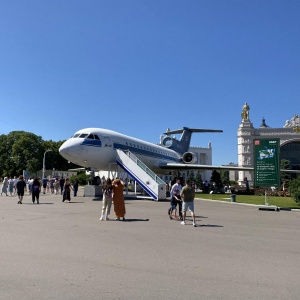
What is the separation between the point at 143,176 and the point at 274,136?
79286 millimetres

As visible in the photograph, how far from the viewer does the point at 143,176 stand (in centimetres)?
2488

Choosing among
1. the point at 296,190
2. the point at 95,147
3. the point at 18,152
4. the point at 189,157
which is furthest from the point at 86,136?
the point at 18,152

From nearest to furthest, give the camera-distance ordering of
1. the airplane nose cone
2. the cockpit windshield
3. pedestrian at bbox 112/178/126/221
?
1. pedestrian at bbox 112/178/126/221
2. the airplane nose cone
3. the cockpit windshield

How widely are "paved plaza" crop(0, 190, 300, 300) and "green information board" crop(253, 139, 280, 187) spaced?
394 inches

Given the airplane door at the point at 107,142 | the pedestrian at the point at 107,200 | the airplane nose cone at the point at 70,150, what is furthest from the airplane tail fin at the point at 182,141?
the pedestrian at the point at 107,200

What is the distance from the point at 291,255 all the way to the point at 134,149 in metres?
24.0

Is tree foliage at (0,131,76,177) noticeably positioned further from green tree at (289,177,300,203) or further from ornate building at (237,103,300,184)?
green tree at (289,177,300,203)

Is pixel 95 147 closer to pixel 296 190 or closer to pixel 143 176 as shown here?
pixel 143 176

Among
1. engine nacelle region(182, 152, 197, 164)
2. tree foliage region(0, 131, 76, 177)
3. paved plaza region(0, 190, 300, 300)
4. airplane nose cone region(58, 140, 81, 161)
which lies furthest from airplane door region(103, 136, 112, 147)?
tree foliage region(0, 131, 76, 177)

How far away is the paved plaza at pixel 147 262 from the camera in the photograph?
514 centimetres

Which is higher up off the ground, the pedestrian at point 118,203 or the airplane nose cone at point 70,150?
the airplane nose cone at point 70,150

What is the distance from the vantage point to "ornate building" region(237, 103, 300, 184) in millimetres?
94000

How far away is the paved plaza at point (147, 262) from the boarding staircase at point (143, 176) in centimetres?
1214

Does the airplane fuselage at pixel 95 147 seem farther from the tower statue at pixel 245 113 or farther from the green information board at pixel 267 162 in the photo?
the tower statue at pixel 245 113
